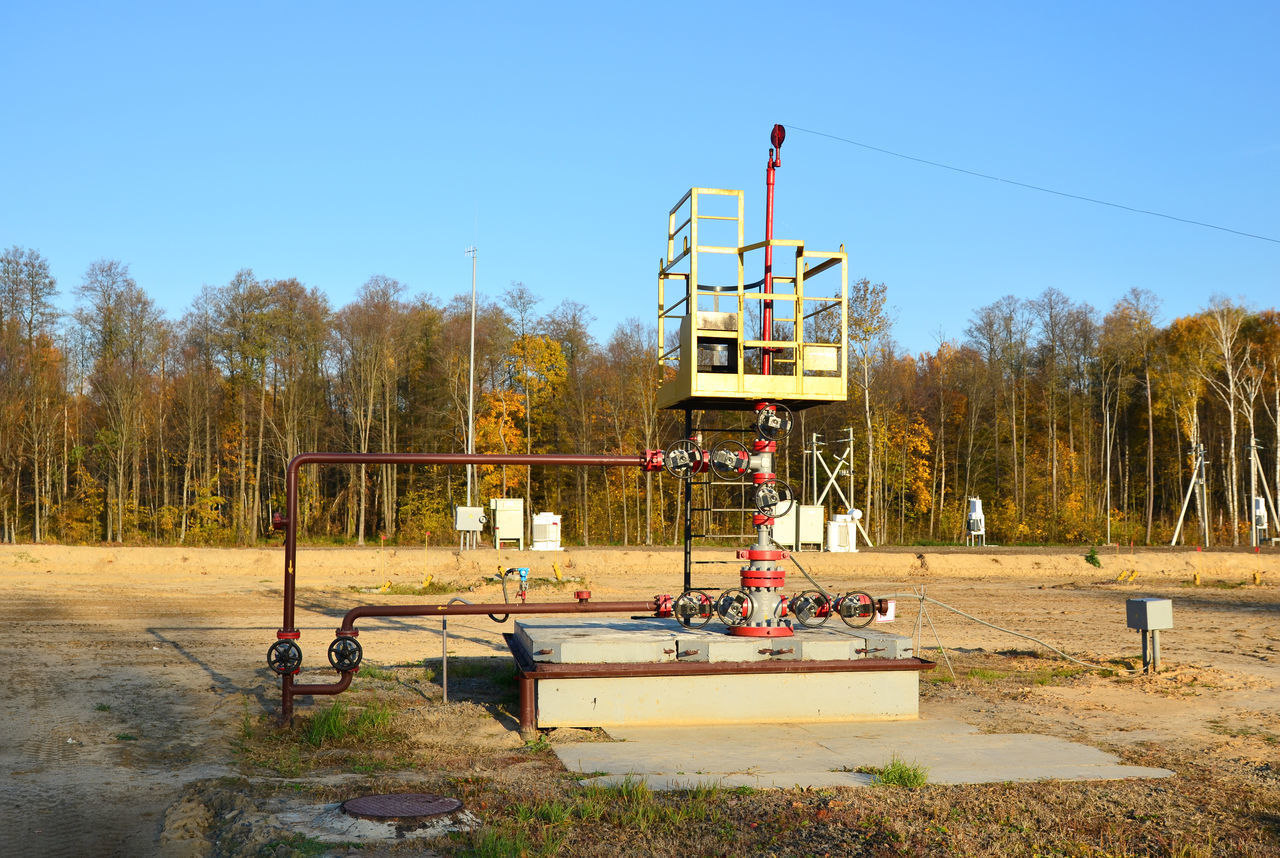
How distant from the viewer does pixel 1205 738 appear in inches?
412

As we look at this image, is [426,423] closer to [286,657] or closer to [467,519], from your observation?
[467,519]

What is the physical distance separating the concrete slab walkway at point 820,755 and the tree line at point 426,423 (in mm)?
36575

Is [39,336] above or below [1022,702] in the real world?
above

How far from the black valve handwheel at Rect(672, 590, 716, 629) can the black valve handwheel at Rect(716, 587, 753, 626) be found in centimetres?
15

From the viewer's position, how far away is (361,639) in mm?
18484

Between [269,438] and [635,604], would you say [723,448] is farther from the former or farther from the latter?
[269,438]

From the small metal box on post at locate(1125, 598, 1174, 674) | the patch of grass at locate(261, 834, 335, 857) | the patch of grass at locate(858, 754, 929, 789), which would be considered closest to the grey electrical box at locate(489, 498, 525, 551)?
the small metal box on post at locate(1125, 598, 1174, 674)

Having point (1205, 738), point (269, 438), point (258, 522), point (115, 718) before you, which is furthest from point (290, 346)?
point (1205, 738)

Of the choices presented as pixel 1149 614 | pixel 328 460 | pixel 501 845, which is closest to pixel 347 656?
pixel 328 460

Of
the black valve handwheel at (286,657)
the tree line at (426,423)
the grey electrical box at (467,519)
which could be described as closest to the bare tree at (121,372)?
the tree line at (426,423)

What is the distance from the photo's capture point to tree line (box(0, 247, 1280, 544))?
165 feet

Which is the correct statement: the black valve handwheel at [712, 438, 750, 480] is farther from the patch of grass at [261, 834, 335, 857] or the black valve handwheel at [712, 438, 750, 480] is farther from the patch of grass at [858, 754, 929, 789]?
the patch of grass at [261, 834, 335, 857]

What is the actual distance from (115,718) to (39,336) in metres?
48.9

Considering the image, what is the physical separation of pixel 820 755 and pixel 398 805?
3991 millimetres
